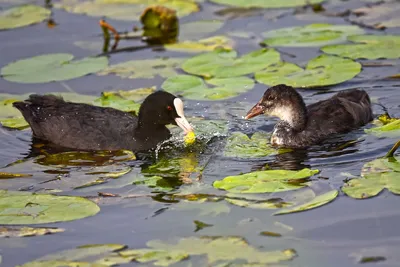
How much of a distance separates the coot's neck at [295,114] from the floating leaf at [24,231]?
2950 millimetres

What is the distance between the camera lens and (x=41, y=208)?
6707mm

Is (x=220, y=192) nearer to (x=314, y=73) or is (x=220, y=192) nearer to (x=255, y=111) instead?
(x=255, y=111)

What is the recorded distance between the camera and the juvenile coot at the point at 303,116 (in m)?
8.52

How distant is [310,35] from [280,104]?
7.82 feet

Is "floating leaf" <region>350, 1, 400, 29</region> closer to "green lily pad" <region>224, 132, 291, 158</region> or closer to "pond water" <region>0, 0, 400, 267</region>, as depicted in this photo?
"pond water" <region>0, 0, 400, 267</region>

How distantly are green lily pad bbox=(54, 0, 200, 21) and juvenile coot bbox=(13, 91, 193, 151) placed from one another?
3535 mm

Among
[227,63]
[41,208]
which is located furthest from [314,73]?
[41,208]

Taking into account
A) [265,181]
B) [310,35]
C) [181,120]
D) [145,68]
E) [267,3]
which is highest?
[267,3]

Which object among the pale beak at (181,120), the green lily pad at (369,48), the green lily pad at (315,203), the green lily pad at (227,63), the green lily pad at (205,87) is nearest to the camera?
the green lily pad at (315,203)

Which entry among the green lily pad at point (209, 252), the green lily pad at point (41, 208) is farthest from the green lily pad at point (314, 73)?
the green lily pad at point (209, 252)

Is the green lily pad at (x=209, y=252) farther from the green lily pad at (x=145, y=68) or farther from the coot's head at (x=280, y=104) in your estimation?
the green lily pad at (x=145, y=68)

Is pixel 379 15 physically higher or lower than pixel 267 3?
lower

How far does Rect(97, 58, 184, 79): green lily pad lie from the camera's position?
10.1 meters

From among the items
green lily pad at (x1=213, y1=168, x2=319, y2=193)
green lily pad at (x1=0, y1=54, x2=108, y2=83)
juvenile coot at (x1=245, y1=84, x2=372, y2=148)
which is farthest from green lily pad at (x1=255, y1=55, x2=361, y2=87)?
green lily pad at (x1=213, y1=168, x2=319, y2=193)
